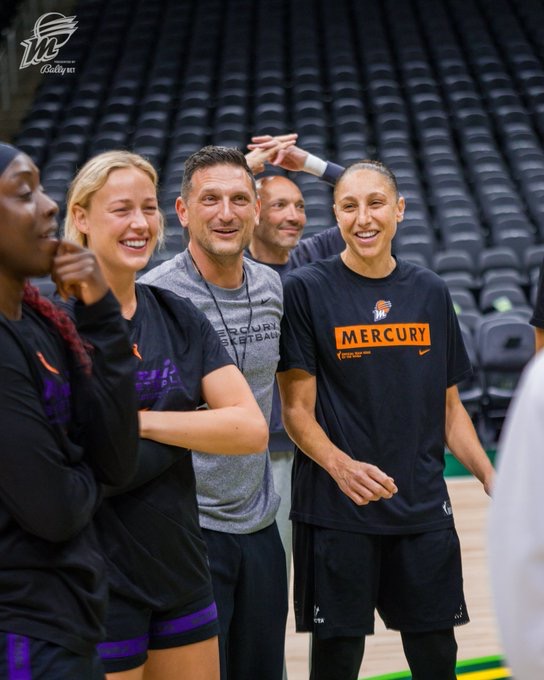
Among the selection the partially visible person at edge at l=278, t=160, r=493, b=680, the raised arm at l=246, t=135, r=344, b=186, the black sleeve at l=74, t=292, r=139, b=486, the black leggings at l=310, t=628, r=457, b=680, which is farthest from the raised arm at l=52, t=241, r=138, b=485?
the raised arm at l=246, t=135, r=344, b=186

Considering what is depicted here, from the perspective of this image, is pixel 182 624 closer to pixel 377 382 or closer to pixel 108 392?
pixel 108 392

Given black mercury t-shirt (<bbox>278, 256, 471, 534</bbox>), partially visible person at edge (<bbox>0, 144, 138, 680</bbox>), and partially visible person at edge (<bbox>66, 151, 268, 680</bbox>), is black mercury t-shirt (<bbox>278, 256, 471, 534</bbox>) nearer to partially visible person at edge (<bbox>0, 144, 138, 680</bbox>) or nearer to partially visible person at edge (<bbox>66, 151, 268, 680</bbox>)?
partially visible person at edge (<bbox>66, 151, 268, 680</bbox>)

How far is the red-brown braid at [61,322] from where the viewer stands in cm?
163

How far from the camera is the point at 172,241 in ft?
31.2

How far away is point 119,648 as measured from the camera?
1.99m

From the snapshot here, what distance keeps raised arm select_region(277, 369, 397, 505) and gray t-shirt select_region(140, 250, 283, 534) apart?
121mm

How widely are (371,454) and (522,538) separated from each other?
199cm

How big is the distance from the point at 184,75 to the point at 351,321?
12665 millimetres

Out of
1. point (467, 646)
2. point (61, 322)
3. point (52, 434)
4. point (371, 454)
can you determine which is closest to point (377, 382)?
point (371, 454)

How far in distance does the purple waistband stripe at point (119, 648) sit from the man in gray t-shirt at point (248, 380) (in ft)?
1.57

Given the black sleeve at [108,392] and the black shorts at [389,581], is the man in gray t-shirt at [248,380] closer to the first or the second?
the black shorts at [389,581]

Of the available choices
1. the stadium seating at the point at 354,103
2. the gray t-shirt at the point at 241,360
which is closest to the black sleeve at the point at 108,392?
the gray t-shirt at the point at 241,360

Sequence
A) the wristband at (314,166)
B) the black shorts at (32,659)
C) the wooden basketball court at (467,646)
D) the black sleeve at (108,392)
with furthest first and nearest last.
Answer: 1. the wooden basketball court at (467,646)
2. the wristband at (314,166)
3. the black sleeve at (108,392)
4. the black shorts at (32,659)

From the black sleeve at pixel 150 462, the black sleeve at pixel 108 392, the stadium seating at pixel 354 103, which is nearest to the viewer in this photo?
the black sleeve at pixel 108 392
